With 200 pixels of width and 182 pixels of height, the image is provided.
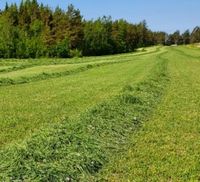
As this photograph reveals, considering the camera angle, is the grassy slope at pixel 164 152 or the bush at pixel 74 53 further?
the bush at pixel 74 53

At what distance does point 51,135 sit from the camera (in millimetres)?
10539

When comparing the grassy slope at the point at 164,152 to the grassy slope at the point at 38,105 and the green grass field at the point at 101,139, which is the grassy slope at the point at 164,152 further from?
the grassy slope at the point at 38,105

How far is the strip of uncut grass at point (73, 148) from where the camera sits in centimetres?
812

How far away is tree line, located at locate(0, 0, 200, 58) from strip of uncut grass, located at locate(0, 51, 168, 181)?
72.6 meters

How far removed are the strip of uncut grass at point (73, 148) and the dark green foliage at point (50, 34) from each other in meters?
72.7

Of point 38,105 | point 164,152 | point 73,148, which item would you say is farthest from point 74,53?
point 73,148

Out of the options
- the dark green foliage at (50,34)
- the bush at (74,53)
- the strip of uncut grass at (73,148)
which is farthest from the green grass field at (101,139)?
the bush at (74,53)

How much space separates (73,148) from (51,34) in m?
86.3

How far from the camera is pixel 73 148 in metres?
9.76

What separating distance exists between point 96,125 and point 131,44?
462 ft

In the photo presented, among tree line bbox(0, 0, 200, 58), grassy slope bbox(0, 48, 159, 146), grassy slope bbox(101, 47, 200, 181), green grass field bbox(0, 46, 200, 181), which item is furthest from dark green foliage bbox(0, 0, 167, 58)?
grassy slope bbox(101, 47, 200, 181)

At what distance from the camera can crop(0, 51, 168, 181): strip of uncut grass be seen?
26.7ft

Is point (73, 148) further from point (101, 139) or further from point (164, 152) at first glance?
point (164, 152)

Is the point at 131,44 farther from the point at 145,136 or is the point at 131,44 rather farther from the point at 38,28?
the point at 145,136
